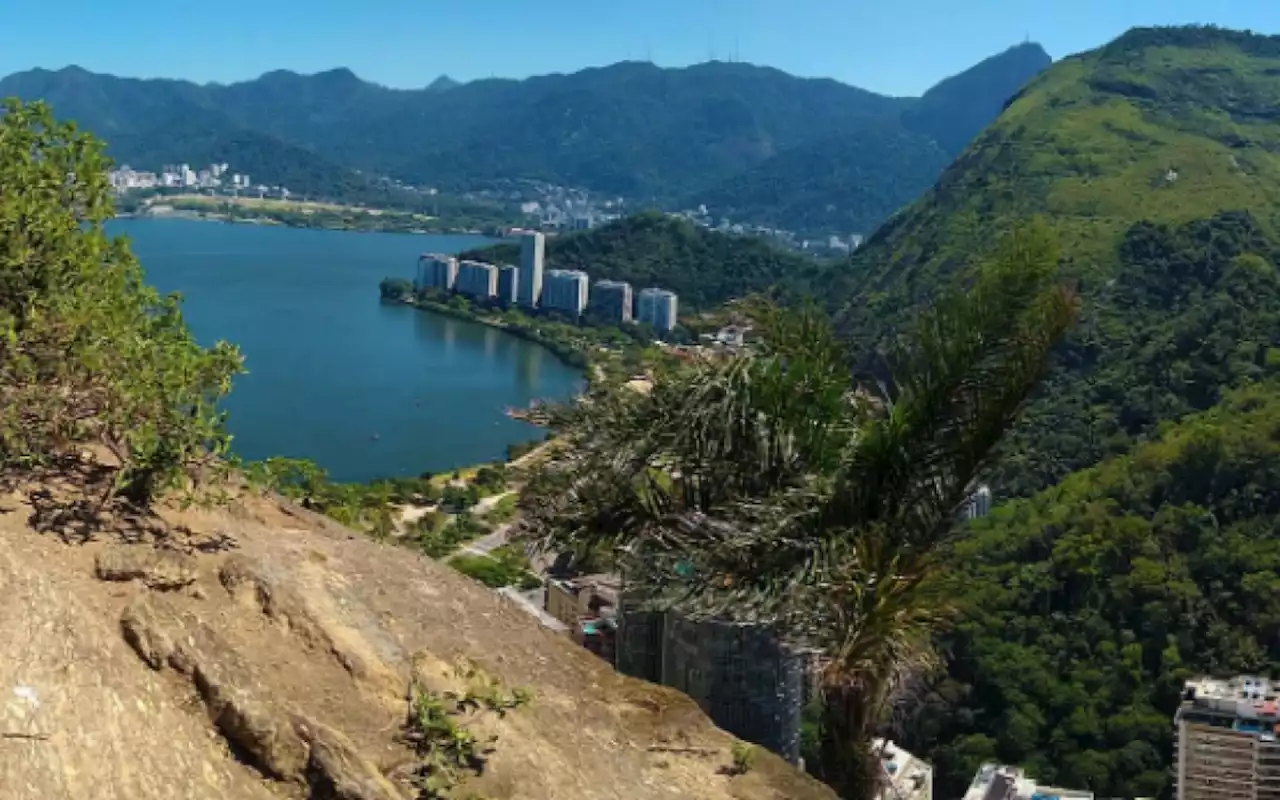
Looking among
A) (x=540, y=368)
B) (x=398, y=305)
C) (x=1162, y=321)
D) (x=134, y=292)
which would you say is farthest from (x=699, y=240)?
(x=134, y=292)

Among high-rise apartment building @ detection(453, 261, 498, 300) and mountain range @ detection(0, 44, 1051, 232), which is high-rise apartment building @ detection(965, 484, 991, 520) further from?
mountain range @ detection(0, 44, 1051, 232)

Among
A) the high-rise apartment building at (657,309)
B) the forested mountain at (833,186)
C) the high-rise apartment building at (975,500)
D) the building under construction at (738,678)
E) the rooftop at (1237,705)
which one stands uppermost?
the forested mountain at (833,186)

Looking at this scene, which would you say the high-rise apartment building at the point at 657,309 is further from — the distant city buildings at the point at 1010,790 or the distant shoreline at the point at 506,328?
the distant city buildings at the point at 1010,790

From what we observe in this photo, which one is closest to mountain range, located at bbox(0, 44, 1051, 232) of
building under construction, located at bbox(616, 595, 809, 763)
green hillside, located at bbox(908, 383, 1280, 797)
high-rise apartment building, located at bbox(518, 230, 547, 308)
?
high-rise apartment building, located at bbox(518, 230, 547, 308)

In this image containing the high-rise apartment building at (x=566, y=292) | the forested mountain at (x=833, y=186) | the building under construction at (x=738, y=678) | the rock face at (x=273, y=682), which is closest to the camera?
the rock face at (x=273, y=682)

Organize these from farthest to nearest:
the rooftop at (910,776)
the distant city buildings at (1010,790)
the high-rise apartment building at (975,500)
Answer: the distant city buildings at (1010,790)
the rooftop at (910,776)
the high-rise apartment building at (975,500)

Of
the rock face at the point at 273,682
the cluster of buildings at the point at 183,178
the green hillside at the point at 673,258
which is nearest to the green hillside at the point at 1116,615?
the rock face at the point at 273,682

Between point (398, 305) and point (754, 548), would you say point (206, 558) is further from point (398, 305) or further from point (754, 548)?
point (398, 305)
